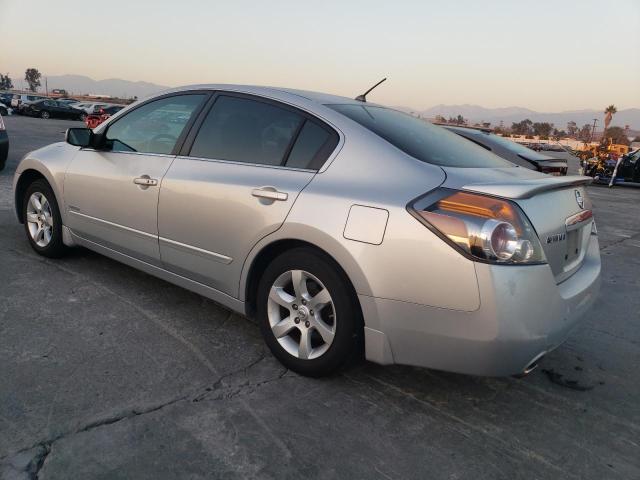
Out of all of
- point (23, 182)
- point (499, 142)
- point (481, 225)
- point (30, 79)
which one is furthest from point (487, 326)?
point (30, 79)

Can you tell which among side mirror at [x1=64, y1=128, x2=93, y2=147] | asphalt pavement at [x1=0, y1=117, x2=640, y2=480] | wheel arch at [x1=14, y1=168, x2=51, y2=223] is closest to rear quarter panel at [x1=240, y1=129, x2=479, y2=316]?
asphalt pavement at [x1=0, y1=117, x2=640, y2=480]

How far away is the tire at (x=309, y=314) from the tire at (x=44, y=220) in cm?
234

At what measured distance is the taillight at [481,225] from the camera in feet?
7.52

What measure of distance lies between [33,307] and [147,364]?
3.81 ft

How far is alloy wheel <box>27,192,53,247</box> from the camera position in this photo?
4562mm

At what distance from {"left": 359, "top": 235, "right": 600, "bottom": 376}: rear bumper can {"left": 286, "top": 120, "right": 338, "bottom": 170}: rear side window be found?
0.81m

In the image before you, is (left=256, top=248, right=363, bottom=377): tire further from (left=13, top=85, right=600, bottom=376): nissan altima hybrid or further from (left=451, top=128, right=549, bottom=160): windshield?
(left=451, top=128, right=549, bottom=160): windshield

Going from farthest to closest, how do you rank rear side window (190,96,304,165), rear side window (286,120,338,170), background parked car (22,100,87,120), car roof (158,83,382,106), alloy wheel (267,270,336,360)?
1. background parked car (22,100,87,120)
2. car roof (158,83,382,106)
3. rear side window (190,96,304,165)
4. rear side window (286,120,338,170)
5. alloy wheel (267,270,336,360)

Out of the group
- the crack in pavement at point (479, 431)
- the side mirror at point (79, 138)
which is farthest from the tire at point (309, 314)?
the side mirror at point (79, 138)

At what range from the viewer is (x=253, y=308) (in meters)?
3.18

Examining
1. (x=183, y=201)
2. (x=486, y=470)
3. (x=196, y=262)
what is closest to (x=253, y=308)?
(x=196, y=262)

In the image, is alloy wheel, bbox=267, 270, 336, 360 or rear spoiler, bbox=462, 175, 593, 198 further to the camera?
alloy wheel, bbox=267, 270, 336, 360

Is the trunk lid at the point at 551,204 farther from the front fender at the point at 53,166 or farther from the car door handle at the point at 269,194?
the front fender at the point at 53,166

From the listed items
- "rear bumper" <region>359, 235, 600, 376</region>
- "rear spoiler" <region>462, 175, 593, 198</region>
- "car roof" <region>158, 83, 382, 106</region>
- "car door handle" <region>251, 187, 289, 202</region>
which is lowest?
"rear bumper" <region>359, 235, 600, 376</region>
